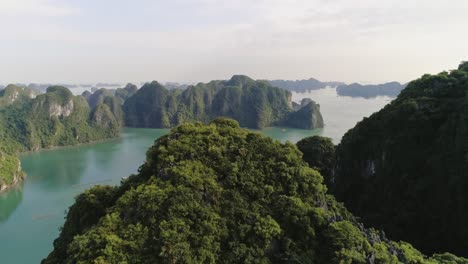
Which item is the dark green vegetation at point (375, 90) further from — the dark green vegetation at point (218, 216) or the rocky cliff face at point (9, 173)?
the dark green vegetation at point (218, 216)

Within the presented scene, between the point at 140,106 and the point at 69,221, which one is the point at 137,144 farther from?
the point at 69,221

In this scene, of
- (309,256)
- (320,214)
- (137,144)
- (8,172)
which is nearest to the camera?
(309,256)

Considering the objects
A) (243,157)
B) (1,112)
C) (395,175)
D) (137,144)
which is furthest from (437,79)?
(1,112)

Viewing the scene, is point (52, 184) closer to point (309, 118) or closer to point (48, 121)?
point (48, 121)

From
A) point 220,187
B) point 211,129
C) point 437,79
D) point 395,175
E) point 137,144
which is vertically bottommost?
point 137,144

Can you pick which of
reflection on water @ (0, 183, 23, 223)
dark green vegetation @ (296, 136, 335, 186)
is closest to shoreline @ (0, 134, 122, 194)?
reflection on water @ (0, 183, 23, 223)

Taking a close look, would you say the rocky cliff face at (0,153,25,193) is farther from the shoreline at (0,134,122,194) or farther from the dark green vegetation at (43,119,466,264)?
the dark green vegetation at (43,119,466,264)
